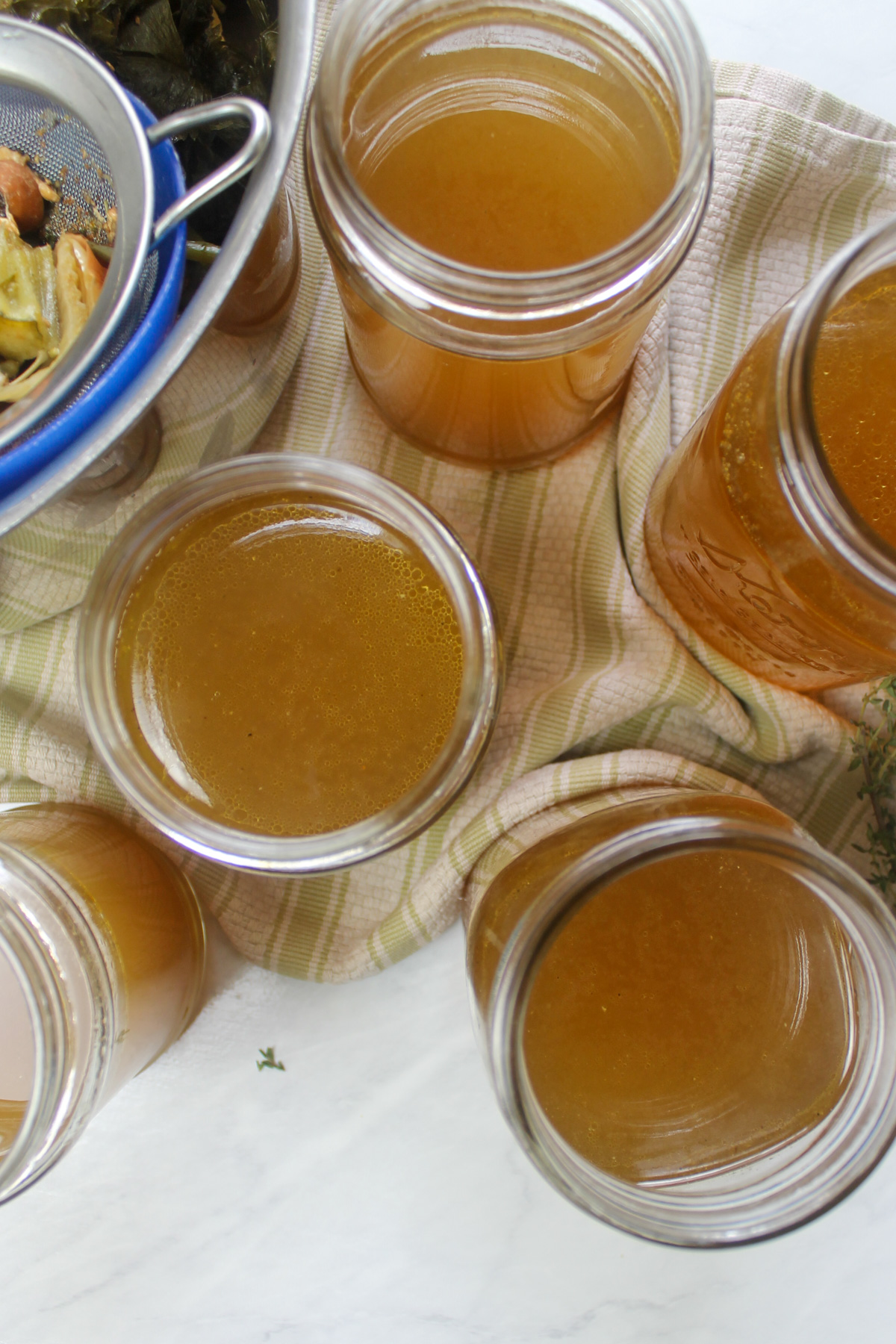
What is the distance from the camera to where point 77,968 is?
0.55 m

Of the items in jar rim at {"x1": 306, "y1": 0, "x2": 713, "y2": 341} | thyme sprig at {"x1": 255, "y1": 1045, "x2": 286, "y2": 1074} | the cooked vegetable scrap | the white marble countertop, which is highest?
jar rim at {"x1": 306, "y1": 0, "x2": 713, "y2": 341}

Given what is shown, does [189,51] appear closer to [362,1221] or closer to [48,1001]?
[48,1001]

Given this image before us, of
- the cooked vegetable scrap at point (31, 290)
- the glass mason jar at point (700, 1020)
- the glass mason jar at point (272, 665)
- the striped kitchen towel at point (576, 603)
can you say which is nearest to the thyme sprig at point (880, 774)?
the striped kitchen towel at point (576, 603)

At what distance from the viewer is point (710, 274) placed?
2.12 feet

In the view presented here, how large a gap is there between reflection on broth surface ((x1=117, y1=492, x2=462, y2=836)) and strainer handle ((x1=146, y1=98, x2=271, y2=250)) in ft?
0.59

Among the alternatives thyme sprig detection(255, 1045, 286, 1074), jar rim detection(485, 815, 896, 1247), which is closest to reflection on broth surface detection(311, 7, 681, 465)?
jar rim detection(485, 815, 896, 1247)

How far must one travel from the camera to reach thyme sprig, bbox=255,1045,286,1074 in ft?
2.23

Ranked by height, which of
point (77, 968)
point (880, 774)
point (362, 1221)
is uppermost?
point (880, 774)

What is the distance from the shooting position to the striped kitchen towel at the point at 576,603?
622 millimetres

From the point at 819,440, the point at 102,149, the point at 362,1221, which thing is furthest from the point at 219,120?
the point at 362,1221

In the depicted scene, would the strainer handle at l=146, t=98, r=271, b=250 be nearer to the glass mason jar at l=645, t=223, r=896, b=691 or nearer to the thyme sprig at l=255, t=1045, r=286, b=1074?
the glass mason jar at l=645, t=223, r=896, b=691

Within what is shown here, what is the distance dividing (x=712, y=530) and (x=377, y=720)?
214 mm

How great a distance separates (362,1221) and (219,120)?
2.30ft

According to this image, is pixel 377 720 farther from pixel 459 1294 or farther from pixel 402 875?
pixel 459 1294
